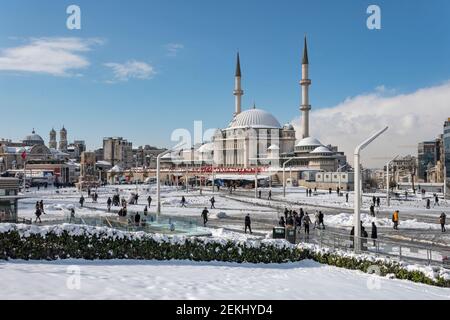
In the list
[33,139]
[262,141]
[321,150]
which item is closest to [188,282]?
[321,150]

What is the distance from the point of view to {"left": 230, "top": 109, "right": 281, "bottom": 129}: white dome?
105325 millimetres

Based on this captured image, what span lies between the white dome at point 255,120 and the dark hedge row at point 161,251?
89.5m

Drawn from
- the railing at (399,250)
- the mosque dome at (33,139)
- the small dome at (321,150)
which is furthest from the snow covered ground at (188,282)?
the mosque dome at (33,139)

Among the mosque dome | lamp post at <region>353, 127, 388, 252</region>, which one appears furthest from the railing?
the mosque dome

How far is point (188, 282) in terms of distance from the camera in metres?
10.3

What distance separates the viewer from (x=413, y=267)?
40.8ft

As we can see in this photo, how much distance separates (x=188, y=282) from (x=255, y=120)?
3798 inches

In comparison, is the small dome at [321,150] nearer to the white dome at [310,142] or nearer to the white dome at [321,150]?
the white dome at [321,150]

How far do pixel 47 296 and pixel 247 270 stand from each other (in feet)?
21.3

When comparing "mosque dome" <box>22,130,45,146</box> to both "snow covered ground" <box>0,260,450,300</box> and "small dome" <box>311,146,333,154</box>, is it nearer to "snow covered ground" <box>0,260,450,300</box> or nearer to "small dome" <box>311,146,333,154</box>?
"small dome" <box>311,146,333,154</box>

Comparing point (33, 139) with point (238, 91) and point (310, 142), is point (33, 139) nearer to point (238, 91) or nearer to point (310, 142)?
point (238, 91)

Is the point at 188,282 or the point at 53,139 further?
the point at 53,139

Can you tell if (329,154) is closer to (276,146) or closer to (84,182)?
(276,146)
